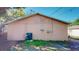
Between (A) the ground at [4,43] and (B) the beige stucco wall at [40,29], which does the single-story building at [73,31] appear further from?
(A) the ground at [4,43]

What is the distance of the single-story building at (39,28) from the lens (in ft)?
8.27

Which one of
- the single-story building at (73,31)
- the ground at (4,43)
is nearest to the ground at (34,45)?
the ground at (4,43)

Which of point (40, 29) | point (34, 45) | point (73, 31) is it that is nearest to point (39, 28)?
point (40, 29)

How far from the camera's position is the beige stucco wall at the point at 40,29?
2.52m

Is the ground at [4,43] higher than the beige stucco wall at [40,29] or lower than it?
lower

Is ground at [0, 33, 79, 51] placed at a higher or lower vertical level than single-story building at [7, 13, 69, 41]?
lower

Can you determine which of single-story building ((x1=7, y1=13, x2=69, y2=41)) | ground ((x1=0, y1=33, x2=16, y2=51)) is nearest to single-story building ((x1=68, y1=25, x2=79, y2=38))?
single-story building ((x1=7, y1=13, x2=69, y2=41))

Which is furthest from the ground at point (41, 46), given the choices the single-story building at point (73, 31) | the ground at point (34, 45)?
the single-story building at point (73, 31)

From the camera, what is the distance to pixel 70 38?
253 centimetres

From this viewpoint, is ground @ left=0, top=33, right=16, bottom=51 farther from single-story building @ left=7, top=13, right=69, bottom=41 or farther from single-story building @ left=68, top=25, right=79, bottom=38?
single-story building @ left=68, top=25, right=79, bottom=38

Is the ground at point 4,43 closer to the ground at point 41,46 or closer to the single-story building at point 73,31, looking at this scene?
the ground at point 41,46

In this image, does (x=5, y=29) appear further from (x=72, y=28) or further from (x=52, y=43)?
(x=72, y=28)

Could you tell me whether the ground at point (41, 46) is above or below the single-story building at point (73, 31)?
below

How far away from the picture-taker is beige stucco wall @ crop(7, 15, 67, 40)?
99.3 inches
